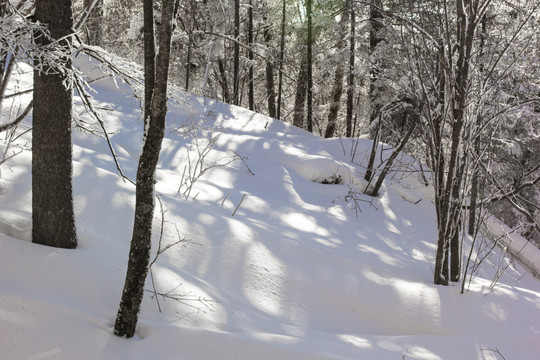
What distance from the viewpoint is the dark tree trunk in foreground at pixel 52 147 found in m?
3.52

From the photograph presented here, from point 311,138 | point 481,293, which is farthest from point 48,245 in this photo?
point 311,138

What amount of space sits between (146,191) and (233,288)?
1.69 m

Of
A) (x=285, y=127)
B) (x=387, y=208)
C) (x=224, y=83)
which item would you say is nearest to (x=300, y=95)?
(x=224, y=83)

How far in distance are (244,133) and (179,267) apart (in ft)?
24.1

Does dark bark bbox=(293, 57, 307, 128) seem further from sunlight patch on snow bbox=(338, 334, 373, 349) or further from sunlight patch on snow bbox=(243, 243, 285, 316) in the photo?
sunlight patch on snow bbox=(338, 334, 373, 349)

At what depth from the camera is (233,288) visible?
4074 mm

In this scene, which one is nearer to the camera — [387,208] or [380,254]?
[380,254]

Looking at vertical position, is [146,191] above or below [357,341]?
above

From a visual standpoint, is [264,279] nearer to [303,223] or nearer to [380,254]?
[380,254]

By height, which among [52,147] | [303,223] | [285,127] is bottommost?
[303,223]

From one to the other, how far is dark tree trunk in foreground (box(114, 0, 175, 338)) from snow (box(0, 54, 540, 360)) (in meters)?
0.19

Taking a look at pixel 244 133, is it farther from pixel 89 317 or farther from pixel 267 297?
pixel 89 317

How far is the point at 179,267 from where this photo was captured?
4.10 m

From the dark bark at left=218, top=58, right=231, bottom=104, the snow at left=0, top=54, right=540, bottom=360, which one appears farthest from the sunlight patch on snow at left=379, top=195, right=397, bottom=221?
the dark bark at left=218, top=58, right=231, bottom=104
